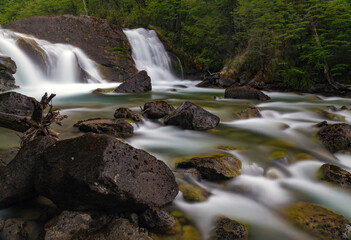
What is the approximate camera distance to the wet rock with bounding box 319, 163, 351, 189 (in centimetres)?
345

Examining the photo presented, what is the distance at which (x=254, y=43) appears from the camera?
15.4m

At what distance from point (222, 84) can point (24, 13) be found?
2996 centimetres

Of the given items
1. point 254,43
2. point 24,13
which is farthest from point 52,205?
point 24,13

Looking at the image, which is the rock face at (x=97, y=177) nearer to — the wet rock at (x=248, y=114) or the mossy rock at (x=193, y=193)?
the mossy rock at (x=193, y=193)

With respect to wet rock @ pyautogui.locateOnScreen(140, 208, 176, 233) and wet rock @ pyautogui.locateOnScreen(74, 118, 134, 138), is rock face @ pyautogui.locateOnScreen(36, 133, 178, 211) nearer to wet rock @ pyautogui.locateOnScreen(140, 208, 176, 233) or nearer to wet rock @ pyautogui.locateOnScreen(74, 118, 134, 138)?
wet rock @ pyautogui.locateOnScreen(140, 208, 176, 233)

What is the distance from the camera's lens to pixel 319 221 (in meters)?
2.63

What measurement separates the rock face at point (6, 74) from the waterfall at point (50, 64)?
0.91 m

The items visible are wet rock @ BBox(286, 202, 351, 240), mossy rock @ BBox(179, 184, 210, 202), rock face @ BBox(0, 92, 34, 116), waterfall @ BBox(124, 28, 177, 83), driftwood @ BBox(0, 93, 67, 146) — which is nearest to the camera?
wet rock @ BBox(286, 202, 351, 240)

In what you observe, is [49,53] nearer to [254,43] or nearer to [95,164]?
[254,43]

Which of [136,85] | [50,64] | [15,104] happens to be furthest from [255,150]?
[50,64]

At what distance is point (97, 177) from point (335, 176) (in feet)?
11.2

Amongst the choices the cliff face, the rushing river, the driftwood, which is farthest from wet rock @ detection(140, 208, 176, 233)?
the cliff face

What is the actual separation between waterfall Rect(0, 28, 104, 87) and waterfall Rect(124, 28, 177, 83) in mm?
Result: 3927

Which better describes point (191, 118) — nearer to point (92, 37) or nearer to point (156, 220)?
point (156, 220)
